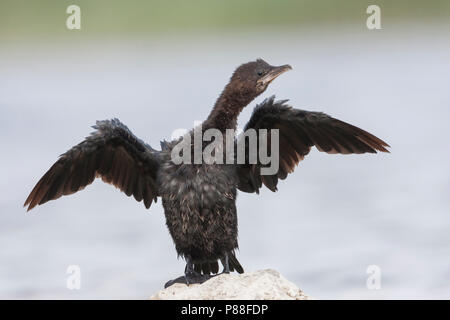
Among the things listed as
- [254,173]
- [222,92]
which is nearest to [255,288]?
[254,173]

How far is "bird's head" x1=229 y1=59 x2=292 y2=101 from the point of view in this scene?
6.54 meters

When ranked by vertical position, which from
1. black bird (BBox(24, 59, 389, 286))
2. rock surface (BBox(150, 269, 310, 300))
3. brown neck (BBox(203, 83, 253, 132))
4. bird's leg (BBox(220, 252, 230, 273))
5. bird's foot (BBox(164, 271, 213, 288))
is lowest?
rock surface (BBox(150, 269, 310, 300))

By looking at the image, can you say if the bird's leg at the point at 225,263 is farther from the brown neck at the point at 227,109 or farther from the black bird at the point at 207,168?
the brown neck at the point at 227,109

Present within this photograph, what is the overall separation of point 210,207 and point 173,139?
0.72 m

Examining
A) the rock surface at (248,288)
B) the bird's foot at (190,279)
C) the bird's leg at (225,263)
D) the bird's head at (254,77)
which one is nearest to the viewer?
the rock surface at (248,288)

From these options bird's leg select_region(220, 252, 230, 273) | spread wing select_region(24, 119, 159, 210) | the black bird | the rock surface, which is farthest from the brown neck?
the rock surface

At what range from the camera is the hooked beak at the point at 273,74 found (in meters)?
6.52

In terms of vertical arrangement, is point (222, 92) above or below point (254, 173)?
above

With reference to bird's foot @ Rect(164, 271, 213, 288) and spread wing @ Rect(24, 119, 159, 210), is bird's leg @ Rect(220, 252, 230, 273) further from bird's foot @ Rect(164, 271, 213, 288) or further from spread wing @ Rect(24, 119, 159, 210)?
spread wing @ Rect(24, 119, 159, 210)

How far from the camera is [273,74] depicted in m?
6.54

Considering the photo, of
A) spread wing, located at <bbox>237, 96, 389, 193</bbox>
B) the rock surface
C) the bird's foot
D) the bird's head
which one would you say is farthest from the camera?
the bird's head

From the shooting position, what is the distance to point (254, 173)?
6.61 metres

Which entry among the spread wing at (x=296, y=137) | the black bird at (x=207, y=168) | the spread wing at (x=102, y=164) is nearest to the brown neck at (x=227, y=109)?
the black bird at (x=207, y=168)
